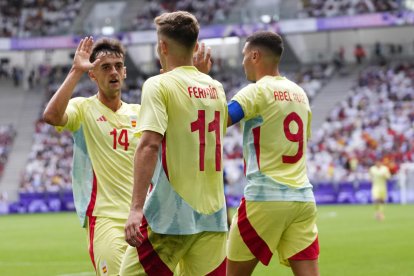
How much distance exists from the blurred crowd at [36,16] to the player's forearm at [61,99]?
151 feet

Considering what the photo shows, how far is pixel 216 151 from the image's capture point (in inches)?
235

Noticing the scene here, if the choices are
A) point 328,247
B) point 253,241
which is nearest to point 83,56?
point 253,241

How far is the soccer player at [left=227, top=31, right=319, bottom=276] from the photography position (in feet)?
24.4

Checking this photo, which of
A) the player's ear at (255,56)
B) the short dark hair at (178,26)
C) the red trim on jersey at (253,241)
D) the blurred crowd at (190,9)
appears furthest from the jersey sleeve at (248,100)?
the blurred crowd at (190,9)

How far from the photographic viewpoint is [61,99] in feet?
22.2

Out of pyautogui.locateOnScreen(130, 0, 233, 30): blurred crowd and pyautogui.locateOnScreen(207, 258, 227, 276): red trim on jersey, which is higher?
pyautogui.locateOnScreen(207, 258, 227, 276): red trim on jersey

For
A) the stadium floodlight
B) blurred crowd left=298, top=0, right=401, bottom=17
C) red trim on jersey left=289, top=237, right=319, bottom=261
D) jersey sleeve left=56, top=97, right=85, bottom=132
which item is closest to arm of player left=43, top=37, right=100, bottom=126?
jersey sleeve left=56, top=97, right=85, bottom=132

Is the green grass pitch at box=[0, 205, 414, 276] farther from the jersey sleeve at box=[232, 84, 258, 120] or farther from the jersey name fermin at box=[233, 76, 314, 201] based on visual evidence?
the jersey sleeve at box=[232, 84, 258, 120]

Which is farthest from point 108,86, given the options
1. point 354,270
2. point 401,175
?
point 401,175

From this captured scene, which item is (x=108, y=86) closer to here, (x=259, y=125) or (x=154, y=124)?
(x=259, y=125)

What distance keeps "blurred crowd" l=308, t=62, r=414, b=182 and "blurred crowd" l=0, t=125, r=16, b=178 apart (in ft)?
54.2

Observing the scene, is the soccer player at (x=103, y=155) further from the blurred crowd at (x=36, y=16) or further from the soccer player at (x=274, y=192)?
the blurred crowd at (x=36, y=16)

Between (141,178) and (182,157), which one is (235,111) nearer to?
(182,157)

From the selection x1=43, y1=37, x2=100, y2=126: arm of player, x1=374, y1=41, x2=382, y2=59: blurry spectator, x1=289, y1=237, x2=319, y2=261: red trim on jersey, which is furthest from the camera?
x1=374, y1=41, x2=382, y2=59: blurry spectator
